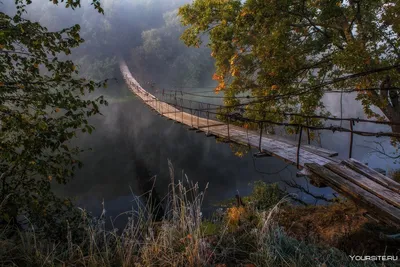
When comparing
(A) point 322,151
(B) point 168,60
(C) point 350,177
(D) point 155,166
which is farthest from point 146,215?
(B) point 168,60

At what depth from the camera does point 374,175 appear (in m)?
3.00

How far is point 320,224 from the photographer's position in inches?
180

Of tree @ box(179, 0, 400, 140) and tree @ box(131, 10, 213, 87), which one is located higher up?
tree @ box(131, 10, 213, 87)

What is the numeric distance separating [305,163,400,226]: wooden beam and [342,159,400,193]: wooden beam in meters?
0.35

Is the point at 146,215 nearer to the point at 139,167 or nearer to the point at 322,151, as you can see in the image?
the point at 322,151

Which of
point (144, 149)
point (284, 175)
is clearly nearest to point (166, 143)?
point (144, 149)

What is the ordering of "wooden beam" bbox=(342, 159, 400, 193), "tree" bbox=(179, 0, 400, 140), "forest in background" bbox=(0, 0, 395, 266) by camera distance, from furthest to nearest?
1. "tree" bbox=(179, 0, 400, 140)
2. "wooden beam" bbox=(342, 159, 400, 193)
3. "forest in background" bbox=(0, 0, 395, 266)

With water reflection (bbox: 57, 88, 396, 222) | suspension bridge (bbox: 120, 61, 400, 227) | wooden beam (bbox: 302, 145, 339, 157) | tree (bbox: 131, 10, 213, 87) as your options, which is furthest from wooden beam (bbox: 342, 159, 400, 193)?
tree (bbox: 131, 10, 213, 87)

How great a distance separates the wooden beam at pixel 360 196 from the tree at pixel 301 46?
88.9 inches

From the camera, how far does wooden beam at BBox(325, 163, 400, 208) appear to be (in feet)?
8.12

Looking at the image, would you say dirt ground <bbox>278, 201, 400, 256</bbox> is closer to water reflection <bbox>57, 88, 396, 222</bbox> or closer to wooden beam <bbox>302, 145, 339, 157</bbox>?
wooden beam <bbox>302, 145, 339, 157</bbox>

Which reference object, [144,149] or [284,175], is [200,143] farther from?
[284,175]

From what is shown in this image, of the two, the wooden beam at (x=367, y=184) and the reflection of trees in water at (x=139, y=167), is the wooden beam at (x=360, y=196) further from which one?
the reflection of trees in water at (x=139, y=167)

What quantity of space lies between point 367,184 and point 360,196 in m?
0.33
